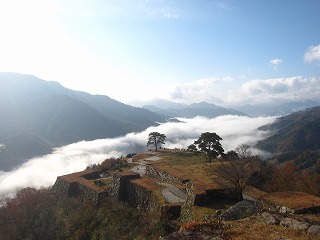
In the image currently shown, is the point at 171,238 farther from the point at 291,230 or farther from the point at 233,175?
the point at 233,175

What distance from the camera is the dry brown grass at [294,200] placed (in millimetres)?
→ 20206

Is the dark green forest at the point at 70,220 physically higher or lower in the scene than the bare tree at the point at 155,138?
lower

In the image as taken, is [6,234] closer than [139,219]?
No

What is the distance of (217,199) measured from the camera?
1106 inches

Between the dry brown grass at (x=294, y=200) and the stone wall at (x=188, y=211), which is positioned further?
the stone wall at (x=188, y=211)

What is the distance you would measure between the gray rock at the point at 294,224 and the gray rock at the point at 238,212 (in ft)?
11.2

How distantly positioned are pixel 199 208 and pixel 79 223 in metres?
16.7

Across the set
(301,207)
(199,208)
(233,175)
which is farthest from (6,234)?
(301,207)

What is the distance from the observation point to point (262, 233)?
46.7 feet

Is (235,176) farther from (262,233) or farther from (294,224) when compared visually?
(262,233)

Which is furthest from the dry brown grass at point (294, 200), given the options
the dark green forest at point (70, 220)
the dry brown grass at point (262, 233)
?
the dark green forest at point (70, 220)

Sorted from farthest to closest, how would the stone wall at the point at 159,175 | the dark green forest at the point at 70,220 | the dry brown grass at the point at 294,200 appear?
the stone wall at the point at 159,175 → the dark green forest at the point at 70,220 → the dry brown grass at the point at 294,200

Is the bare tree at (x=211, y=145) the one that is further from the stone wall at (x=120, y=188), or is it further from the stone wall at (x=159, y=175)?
the stone wall at (x=120, y=188)

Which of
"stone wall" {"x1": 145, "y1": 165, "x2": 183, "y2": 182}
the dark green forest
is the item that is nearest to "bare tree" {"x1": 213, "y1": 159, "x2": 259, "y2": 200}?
the dark green forest
